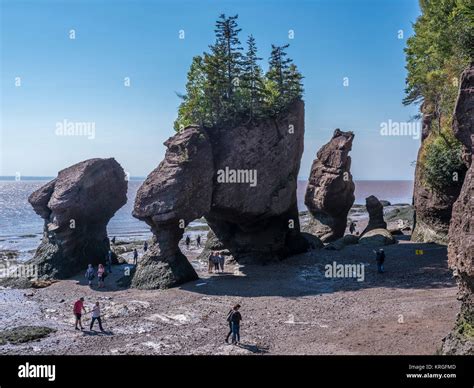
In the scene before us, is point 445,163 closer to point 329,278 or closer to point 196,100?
point 329,278

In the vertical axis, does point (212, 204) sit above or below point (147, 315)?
above

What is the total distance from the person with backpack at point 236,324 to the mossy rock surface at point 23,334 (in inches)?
366

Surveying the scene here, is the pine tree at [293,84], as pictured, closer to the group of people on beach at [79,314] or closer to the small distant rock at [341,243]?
the small distant rock at [341,243]

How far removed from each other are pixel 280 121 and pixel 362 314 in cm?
1909

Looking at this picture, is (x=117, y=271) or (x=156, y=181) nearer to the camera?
(x=156, y=181)

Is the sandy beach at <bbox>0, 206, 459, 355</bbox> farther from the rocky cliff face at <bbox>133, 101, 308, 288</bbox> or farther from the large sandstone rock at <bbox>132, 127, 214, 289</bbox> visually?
the rocky cliff face at <bbox>133, 101, 308, 288</bbox>

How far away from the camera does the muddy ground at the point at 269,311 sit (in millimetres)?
19531

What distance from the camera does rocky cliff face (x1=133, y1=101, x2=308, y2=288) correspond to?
31438 millimetres

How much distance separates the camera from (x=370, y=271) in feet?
107

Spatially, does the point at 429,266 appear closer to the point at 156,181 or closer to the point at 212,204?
the point at 212,204

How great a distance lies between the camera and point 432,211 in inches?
1602

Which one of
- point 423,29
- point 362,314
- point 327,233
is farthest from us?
point 327,233
